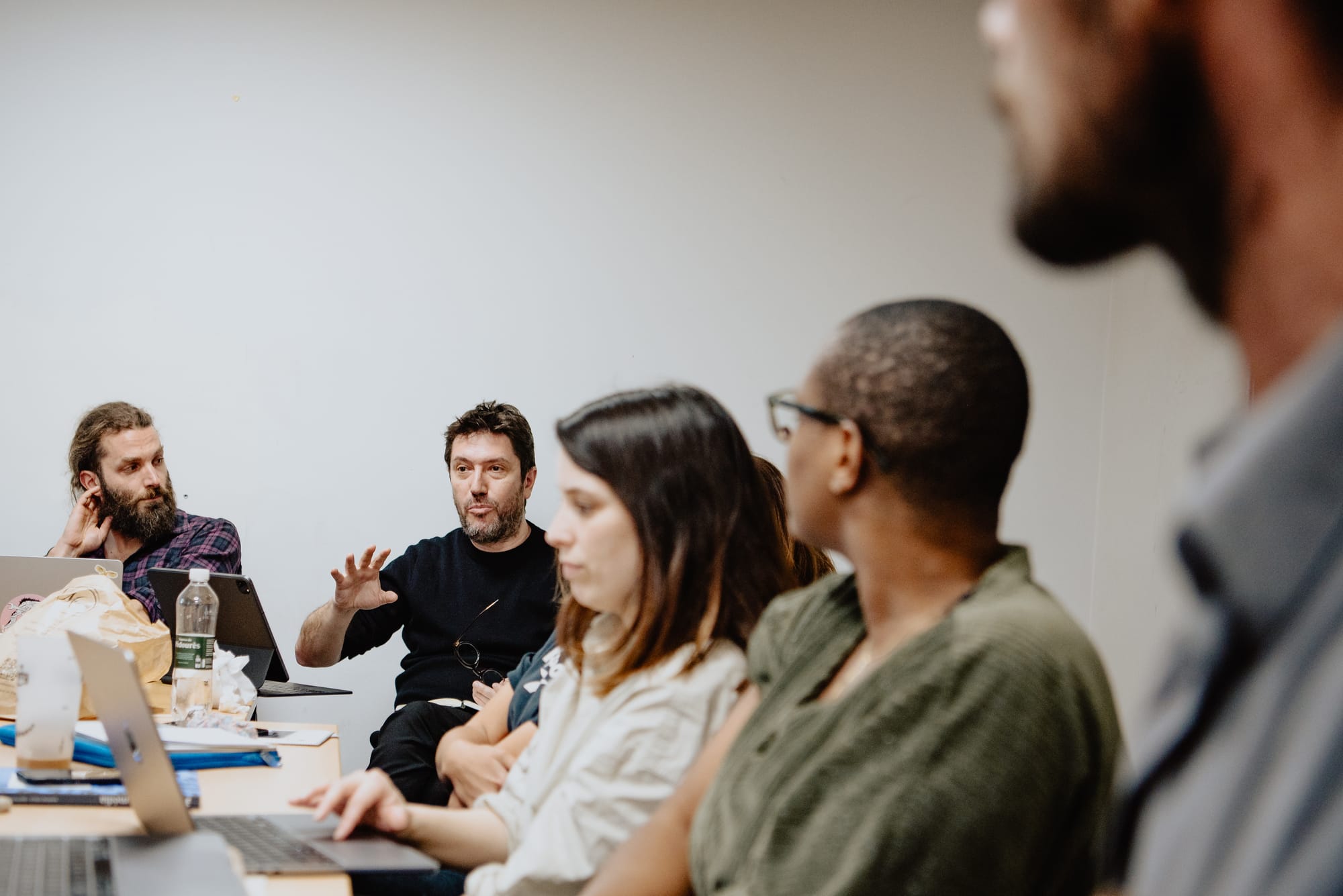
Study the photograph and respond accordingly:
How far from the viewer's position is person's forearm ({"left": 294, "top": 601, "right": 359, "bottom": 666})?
2.99m

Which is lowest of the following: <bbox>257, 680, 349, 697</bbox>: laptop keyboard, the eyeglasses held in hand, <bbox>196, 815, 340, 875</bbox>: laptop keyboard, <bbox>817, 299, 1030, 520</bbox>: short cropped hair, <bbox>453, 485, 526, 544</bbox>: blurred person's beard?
the eyeglasses held in hand

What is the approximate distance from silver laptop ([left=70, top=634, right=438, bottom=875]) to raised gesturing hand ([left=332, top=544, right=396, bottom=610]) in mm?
1474

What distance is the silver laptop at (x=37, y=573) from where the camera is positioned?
7.70ft

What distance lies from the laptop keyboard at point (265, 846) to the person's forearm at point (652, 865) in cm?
30

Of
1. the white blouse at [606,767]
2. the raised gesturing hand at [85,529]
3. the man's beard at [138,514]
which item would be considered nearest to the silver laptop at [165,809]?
the white blouse at [606,767]

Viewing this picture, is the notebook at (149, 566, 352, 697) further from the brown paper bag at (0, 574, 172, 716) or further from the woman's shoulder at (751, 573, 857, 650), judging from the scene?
the woman's shoulder at (751, 573, 857, 650)

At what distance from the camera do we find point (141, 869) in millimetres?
1095

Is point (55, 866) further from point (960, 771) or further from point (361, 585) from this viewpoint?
point (361, 585)

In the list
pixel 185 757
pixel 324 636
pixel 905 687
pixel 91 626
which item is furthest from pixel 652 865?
pixel 324 636

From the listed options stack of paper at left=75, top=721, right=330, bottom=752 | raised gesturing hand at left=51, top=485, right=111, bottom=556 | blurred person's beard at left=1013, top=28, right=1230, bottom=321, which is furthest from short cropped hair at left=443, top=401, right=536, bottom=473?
blurred person's beard at left=1013, top=28, right=1230, bottom=321

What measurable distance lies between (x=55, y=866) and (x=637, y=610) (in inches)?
27.5

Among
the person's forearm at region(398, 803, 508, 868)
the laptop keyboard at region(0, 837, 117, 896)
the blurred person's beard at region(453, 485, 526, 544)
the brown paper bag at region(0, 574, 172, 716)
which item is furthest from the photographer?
the blurred person's beard at region(453, 485, 526, 544)

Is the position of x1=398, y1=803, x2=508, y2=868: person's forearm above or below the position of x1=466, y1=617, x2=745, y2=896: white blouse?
below

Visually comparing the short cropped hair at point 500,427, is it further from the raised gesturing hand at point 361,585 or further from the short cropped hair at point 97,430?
the short cropped hair at point 97,430
